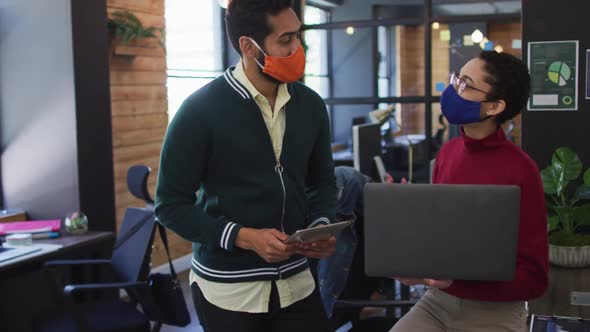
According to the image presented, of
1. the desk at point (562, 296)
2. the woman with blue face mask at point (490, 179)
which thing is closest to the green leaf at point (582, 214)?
the desk at point (562, 296)

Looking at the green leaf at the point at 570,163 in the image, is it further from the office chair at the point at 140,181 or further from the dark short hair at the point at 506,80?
the office chair at the point at 140,181

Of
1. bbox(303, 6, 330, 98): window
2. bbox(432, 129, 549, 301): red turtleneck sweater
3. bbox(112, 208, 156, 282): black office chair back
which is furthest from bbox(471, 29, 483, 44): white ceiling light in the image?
bbox(432, 129, 549, 301): red turtleneck sweater

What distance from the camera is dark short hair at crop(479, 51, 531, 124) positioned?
213cm

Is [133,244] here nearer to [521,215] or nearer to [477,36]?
[521,215]

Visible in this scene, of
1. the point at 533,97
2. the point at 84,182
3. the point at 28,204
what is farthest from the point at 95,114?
the point at 533,97

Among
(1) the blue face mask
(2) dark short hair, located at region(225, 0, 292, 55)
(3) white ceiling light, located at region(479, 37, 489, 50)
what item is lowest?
(1) the blue face mask

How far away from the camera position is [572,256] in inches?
123

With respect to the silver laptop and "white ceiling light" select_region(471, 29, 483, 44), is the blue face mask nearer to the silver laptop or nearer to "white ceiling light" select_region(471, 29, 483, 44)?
the silver laptop

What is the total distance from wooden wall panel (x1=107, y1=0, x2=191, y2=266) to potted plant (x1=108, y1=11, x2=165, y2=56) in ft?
0.14

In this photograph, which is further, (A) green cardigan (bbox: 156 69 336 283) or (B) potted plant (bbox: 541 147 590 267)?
(B) potted plant (bbox: 541 147 590 267)

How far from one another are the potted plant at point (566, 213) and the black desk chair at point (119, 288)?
1.82 m

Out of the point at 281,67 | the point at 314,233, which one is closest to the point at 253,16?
the point at 281,67

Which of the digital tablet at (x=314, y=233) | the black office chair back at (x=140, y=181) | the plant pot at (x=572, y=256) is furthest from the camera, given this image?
the black office chair back at (x=140, y=181)

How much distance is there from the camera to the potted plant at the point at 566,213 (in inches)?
124
